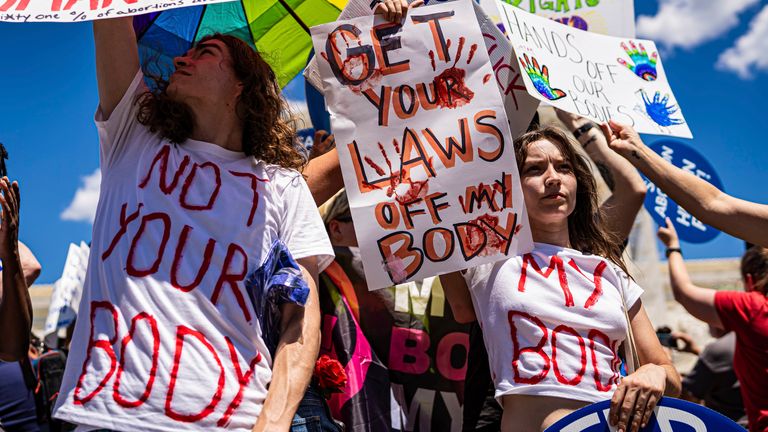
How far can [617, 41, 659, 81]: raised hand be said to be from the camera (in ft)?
10.6

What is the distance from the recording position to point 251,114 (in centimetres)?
237

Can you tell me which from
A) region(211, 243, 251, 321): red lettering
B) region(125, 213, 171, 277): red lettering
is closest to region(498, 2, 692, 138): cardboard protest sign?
region(211, 243, 251, 321): red lettering

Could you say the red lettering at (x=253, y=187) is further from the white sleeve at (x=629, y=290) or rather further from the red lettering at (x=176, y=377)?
the white sleeve at (x=629, y=290)

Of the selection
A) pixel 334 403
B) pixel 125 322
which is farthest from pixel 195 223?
pixel 334 403

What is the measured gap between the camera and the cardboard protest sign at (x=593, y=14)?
376cm

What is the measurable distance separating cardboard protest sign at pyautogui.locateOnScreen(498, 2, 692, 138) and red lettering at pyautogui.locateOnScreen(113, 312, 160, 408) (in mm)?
1371

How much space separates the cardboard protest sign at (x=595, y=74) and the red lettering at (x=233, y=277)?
43.7 inches

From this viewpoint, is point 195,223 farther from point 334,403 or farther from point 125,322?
point 334,403

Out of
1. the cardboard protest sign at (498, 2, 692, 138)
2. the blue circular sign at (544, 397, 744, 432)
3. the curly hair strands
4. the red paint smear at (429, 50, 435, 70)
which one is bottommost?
the blue circular sign at (544, 397, 744, 432)

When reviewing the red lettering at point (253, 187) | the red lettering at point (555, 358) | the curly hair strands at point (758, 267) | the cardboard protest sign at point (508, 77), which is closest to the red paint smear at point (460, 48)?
the cardboard protest sign at point (508, 77)

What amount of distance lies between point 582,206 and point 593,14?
53.3 inches

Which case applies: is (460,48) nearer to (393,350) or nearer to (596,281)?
(596,281)

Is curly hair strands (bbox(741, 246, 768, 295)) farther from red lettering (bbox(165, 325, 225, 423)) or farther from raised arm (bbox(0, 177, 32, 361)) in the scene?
raised arm (bbox(0, 177, 32, 361))

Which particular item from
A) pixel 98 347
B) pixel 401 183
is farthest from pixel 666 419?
pixel 98 347
